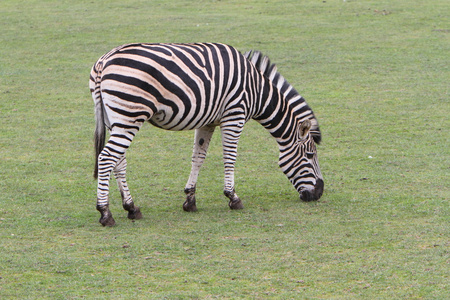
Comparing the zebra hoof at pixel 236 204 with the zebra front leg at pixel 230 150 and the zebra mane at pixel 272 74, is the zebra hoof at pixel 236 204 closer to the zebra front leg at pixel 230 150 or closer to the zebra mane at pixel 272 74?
the zebra front leg at pixel 230 150

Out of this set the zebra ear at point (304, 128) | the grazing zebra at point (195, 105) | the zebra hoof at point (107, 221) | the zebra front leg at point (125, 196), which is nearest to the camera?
the grazing zebra at point (195, 105)

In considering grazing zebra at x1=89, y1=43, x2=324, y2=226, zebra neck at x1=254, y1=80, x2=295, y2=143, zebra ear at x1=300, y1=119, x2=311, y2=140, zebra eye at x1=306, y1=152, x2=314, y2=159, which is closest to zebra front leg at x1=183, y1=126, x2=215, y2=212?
grazing zebra at x1=89, y1=43, x2=324, y2=226

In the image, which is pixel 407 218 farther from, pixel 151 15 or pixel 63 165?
pixel 151 15

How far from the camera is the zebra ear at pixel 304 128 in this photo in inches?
339

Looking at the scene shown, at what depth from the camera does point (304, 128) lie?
866 cm

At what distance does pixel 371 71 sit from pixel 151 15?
26.3 feet

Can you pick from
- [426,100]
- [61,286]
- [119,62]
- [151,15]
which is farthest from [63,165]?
[151,15]

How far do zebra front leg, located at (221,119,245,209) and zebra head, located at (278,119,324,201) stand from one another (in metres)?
0.78

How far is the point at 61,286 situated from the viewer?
592 centimetres

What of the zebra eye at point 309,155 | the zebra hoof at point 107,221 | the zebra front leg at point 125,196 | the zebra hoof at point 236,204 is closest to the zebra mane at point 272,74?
the zebra eye at point 309,155

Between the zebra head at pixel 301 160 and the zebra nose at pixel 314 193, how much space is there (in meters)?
0.03

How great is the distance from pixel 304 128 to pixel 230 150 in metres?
1.07

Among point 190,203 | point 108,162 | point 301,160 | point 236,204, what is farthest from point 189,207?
point 301,160

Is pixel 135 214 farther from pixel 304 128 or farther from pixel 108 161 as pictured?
pixel 304 128
